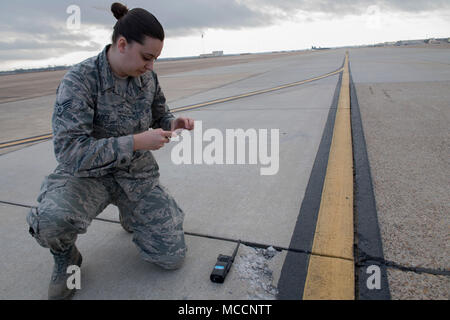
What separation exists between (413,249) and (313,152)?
165 cm

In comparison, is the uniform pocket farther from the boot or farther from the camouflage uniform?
the boot

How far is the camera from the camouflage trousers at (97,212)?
150cm

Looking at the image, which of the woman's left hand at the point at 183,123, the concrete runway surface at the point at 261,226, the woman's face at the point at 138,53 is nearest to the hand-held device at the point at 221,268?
the concrete runway surface at the point at 261,226

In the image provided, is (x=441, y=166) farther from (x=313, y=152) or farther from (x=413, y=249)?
(x=413, y=249)

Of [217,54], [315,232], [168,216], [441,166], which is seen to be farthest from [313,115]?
[217,54]

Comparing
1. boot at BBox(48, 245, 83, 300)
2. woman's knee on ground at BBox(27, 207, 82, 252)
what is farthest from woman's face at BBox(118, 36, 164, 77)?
boot at BBox(48, 245, 83, 300)

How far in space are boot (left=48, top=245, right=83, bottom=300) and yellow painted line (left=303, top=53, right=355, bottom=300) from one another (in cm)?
109

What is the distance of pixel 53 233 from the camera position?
1.49m

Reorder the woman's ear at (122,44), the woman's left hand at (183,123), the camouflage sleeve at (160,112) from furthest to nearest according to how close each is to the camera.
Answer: the camouflage sleeve at (160,112) < the woman's left hand at (183,123) < the woman's ear at (122,44)

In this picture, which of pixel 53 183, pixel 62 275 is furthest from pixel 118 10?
pixel 62 275

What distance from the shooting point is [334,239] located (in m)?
1.75

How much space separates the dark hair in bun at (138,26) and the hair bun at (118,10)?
10 cm

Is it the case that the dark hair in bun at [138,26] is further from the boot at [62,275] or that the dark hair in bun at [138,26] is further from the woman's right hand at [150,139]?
the boot at [62,275]

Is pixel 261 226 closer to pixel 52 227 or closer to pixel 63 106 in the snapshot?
pixel 52 227
